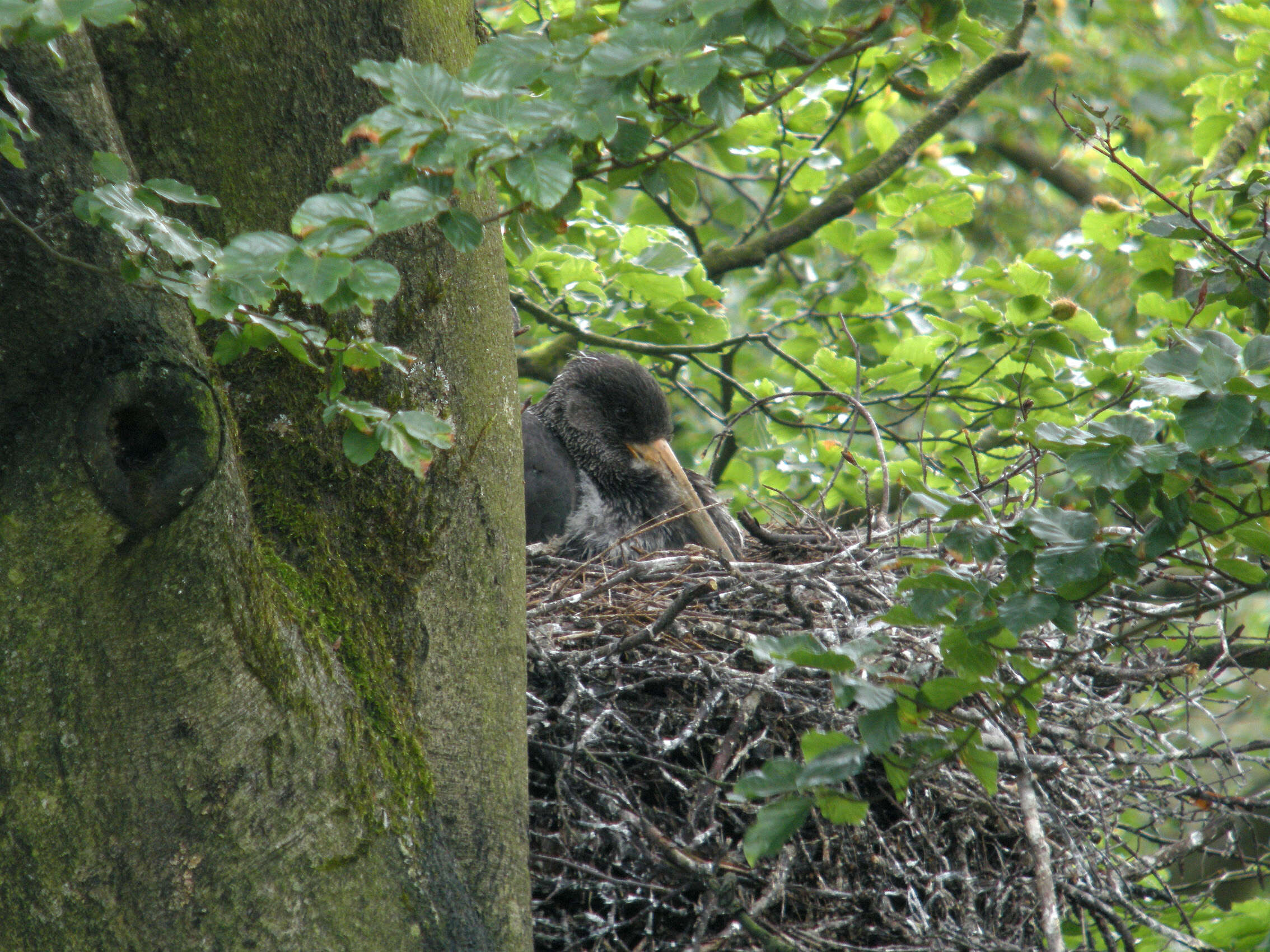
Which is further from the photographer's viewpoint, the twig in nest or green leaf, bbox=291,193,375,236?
the twig in nest

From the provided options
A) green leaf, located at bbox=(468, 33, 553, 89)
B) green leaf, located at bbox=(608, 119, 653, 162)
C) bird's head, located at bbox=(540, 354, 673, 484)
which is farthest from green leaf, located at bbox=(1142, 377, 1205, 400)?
bird's head, located at bbox=(540, 354, 673, 484)

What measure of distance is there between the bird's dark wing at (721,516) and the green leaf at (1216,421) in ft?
8.95

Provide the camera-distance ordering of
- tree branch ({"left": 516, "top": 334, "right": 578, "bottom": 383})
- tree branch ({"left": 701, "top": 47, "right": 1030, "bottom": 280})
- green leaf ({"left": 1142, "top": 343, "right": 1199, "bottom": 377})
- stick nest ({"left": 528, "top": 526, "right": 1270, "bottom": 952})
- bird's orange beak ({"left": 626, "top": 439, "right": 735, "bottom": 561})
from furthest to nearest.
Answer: tree branch ({"left": 516, "top": 334, "right": 578, "bottom": 383}), tree branch ({"left": 701, "top": 47, "right": 1030, "bottom": 280}), bird's orange beak ({"left": 626, "top": 439, "right": 735, "bottom": 561}), stick nest ({"left": 528, "top": 526, "right": 1270, "bottom": 952}), green leaf ({"left": 1142, "top": 343, "right": 1199, "bottom": 377})

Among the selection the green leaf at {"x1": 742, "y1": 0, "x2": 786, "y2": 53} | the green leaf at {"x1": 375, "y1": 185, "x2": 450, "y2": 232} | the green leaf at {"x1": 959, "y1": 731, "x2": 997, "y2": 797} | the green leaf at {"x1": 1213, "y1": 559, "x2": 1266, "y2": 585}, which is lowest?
the green leaf at {"x1": 959, "y1": 731, "x2": 997, "y2": 797}

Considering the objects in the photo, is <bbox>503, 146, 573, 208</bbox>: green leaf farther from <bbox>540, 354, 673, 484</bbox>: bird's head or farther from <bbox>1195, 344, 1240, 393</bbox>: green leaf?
<bbox>540, 354, 673, 484</bbox>: bird's head

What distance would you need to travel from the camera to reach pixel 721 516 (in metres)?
4.74

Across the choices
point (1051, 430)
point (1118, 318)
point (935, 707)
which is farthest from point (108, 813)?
point (1118, 318)

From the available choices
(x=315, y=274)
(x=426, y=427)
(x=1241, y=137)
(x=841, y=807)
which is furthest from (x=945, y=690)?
(x=1241, y=137)

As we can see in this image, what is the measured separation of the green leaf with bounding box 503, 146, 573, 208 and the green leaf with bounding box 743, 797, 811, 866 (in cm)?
103

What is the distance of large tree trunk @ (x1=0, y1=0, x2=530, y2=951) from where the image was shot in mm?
1485

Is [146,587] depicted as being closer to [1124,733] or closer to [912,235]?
[1124,733]

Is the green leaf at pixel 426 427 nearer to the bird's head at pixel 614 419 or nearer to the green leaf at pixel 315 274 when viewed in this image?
the green leaf at pixel 315 274

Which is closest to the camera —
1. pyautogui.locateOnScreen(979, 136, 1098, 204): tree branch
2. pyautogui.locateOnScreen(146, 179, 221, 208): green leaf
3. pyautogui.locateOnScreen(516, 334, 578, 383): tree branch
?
pyautogui.locateOnScreen(146, 179, 221, 208): green leaf

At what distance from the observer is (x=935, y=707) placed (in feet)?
5.88
